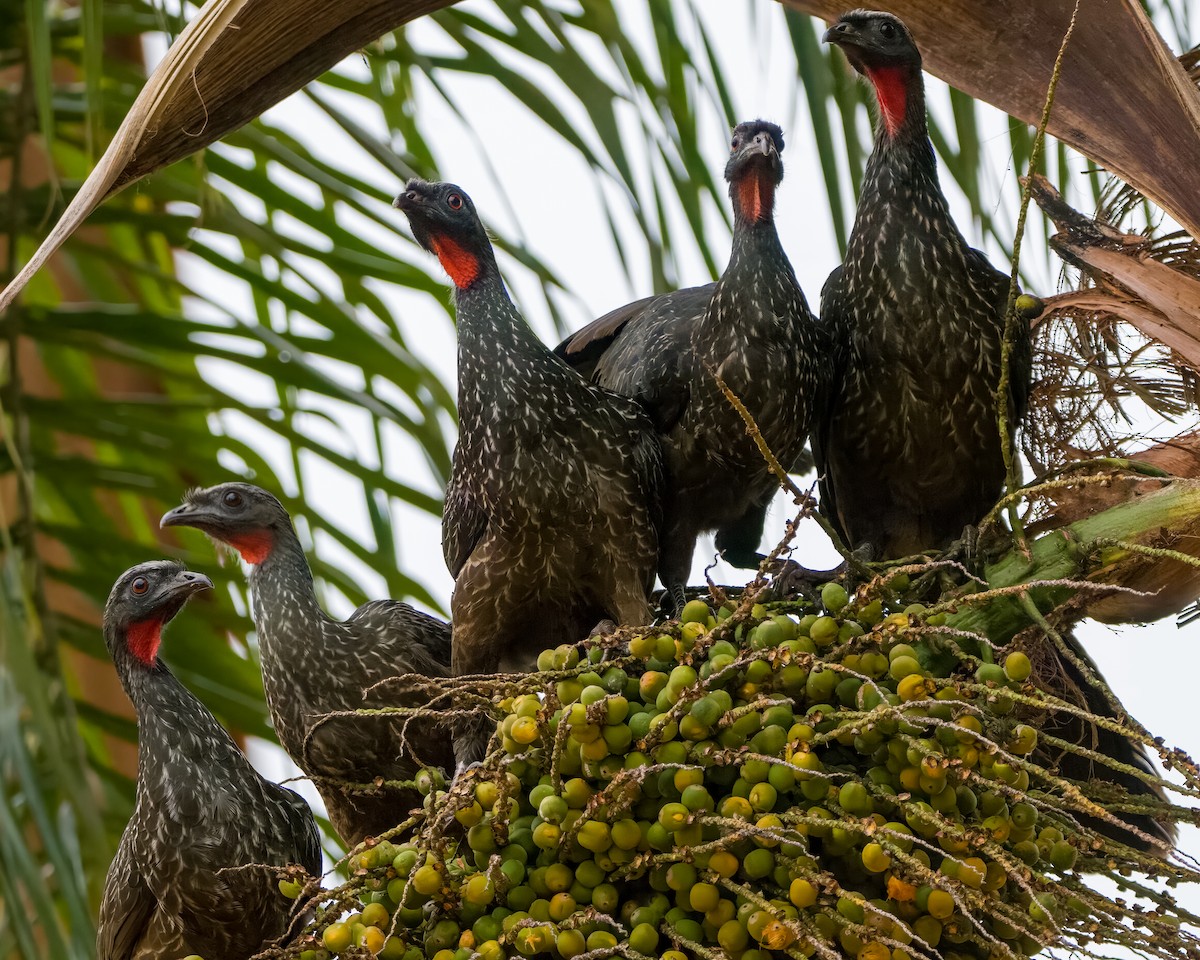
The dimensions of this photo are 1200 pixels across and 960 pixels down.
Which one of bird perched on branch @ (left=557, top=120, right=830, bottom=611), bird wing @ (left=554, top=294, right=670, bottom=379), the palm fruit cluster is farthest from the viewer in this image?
bird wing @ (left=554, top=294, right=670, bottom=379)

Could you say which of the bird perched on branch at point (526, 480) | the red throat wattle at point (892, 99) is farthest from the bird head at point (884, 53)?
the bird perched on branch at point (526, 480)

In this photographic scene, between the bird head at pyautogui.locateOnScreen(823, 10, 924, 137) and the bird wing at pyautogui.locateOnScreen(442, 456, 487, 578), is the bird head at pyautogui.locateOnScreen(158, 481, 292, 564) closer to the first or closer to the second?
the bird wing at pyautogui.locateOnScreen(442, 456, 487, 578)

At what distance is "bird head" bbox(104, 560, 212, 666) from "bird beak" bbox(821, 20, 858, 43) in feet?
2.83

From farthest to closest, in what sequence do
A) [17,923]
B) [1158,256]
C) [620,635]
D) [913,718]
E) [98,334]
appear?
[98,334], [17,923], [1158,256], [620,635], [913,718]

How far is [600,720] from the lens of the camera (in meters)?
1.06

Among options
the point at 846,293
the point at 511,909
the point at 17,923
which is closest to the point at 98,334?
the point at 17,923

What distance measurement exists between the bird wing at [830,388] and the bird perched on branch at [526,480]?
0.17 metres

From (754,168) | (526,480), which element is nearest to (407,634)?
(526,480)

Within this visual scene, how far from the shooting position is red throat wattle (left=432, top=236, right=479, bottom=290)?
1469 mm

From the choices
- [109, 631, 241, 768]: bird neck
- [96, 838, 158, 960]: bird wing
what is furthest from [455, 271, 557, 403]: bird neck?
[96, 838, 158, 960]: bird wing

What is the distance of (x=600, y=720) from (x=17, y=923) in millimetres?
1061

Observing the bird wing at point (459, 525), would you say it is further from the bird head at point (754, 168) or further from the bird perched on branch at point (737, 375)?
the bird head at point (754, 168)

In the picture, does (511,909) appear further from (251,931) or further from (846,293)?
(846,293)

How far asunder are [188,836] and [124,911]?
0.46 feet
